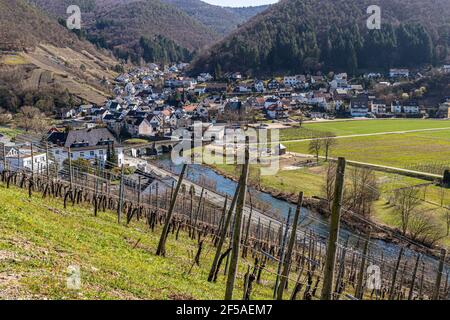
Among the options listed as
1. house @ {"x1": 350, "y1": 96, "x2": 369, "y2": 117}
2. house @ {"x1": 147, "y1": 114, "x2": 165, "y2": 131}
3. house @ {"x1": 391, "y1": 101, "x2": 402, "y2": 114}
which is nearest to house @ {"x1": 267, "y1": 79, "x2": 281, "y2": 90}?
house @ {"x1": 350, "y1": 96, "x2": 369, "y2": 117}

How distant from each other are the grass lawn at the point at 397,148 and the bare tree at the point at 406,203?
10.1 meters

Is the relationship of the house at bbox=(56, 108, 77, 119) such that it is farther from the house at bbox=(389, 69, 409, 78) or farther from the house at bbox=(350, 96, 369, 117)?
the house at bbox=(389, 69, 409, 78)

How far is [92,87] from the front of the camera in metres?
90.7

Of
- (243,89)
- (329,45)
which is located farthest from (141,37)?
(243,89)

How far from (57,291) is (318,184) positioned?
100ft

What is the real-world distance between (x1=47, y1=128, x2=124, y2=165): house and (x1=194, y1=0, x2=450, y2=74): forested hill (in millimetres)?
66263

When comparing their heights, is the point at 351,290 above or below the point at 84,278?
below

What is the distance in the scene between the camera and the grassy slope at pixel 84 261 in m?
7.79

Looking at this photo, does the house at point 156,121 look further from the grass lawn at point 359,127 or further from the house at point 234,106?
the grass lawn at point 359,127

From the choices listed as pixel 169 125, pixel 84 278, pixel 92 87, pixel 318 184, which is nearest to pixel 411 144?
pixel 318 184

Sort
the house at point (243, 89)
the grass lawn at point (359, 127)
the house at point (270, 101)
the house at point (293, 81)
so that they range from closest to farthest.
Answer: the grass lawn at point (359, 127)
the house at point (270, 101)
the house at point (243, 89)
the house at point (293, 81)

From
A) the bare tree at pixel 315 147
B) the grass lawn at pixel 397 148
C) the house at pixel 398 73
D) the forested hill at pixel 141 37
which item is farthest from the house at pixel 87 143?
the forested hill at pixel 141 37

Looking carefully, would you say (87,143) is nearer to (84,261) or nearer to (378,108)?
(84,261)
